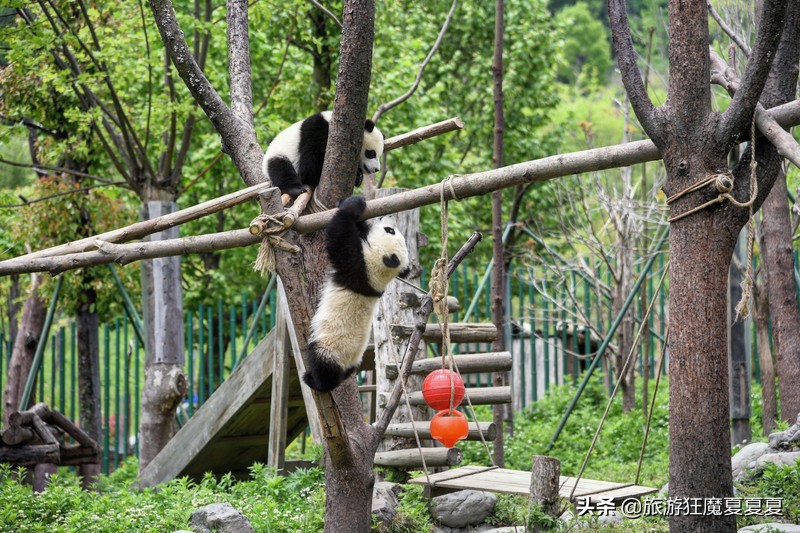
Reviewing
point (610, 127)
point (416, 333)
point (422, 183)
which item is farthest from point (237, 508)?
point (610, 127)

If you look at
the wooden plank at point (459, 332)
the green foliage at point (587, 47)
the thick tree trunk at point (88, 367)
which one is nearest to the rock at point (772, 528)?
the wooden plank at point (459, 332)

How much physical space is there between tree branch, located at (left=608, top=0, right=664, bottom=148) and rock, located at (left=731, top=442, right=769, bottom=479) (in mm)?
3232

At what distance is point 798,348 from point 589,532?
9.66 ft

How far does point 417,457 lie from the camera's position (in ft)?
19.4

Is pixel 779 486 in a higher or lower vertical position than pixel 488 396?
lower

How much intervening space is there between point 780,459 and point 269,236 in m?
3.93

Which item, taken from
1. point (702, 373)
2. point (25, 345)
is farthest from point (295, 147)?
point (25, 345)

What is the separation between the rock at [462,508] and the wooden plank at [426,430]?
1.35 ft

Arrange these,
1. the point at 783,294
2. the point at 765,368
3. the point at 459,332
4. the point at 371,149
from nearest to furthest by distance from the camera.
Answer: the point at 371,149 → the point at 459,332 → the point at 783,294 → the point at 765,368

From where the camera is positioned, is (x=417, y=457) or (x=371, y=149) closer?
(x=417, y=457)

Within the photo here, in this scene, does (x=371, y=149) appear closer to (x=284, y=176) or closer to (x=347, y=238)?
(x=284, y=176)

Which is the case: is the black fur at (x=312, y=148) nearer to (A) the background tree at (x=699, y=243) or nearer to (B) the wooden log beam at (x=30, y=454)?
(A) the background tree at (x=699, y=243)

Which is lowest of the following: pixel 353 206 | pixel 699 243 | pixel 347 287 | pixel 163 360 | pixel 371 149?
pixel 163 360

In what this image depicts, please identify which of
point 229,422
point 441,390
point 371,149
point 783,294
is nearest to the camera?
point 441,390
